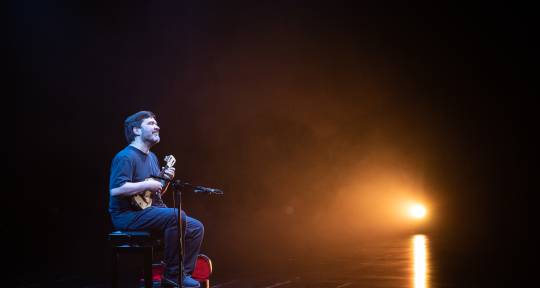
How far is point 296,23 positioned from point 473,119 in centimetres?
A: 701

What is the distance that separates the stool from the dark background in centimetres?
292

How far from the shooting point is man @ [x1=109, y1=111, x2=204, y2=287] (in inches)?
150

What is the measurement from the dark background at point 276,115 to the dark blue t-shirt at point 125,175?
9.60 ft

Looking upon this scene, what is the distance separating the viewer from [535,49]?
14.2 m

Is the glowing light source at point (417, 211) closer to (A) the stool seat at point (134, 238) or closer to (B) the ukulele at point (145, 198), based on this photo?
(B) the ukulele at point (145, 198)

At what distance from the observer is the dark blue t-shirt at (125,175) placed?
3.85m

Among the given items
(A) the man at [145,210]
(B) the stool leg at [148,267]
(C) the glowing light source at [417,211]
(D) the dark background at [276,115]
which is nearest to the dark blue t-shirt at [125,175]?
(A) the man at [145,210]

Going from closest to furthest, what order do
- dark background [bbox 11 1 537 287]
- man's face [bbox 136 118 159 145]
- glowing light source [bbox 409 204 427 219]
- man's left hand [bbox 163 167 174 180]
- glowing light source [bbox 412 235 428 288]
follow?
man's left hand [bbox 163 167 174 180] → man's face [bbox 136 118 159 145] → glowing light source [bbox 412 235 428 288] → dark background [bbox 11 1 537 287] → glowing light source [bbox 409 204 427 219]

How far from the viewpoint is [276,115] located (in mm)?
13625

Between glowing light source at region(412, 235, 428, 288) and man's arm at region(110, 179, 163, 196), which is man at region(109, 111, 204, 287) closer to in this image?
man's arm at region(110, 179, 163, 196)

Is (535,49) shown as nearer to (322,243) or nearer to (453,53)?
(453,53)

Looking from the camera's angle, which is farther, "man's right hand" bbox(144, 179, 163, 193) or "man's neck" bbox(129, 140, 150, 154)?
"man's neck" bbox(129, 140, 150, 154)

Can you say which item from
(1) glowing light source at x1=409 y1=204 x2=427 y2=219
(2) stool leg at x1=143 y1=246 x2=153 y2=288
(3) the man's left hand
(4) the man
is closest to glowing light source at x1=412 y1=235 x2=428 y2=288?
(4) the man

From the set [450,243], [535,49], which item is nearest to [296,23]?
[450,243]
